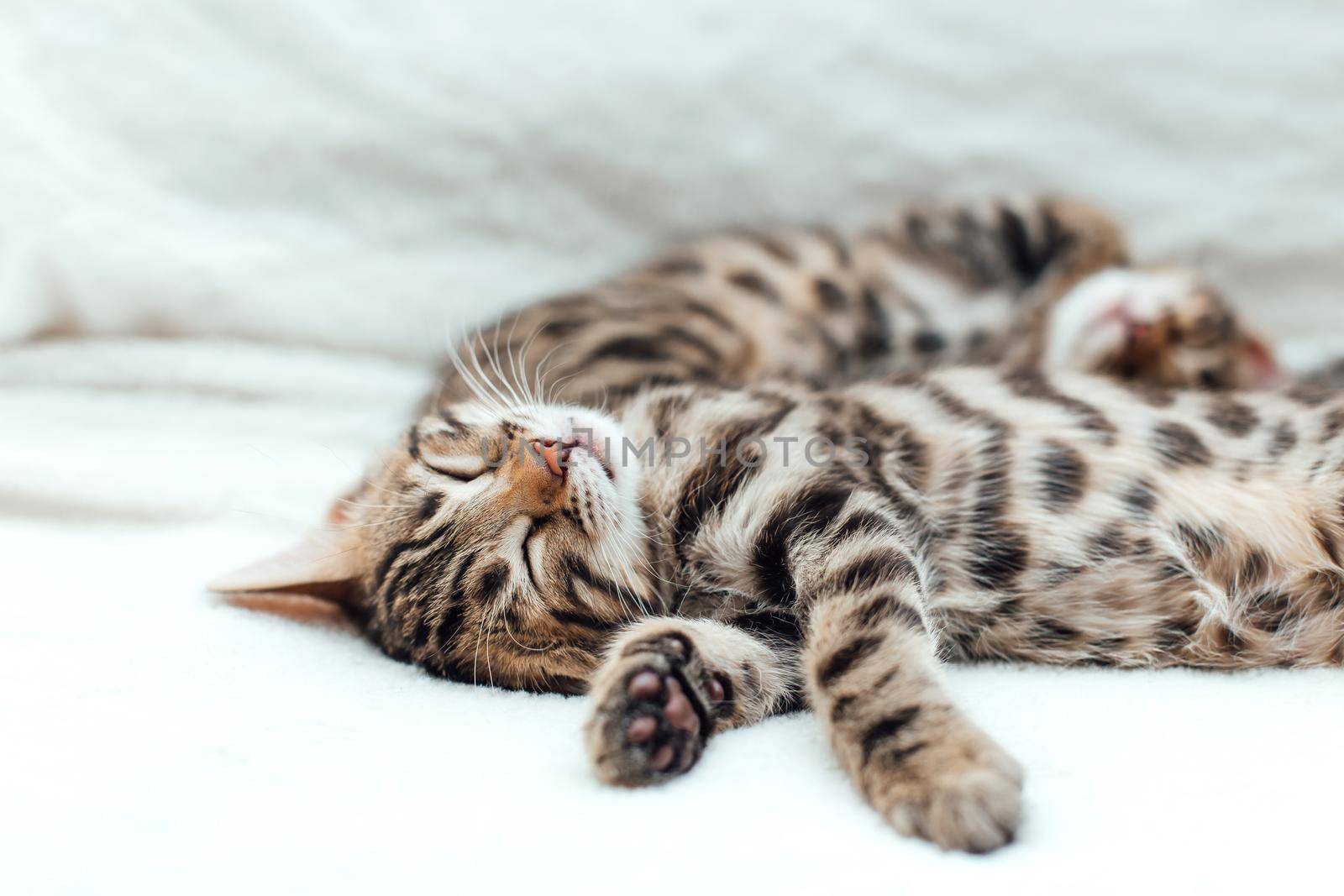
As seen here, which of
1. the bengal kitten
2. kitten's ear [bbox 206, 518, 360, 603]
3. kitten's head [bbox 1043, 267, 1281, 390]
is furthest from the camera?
kitten's head [bbox 1043, 267, 1281, 390]

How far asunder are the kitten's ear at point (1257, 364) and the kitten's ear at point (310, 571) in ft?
5.37

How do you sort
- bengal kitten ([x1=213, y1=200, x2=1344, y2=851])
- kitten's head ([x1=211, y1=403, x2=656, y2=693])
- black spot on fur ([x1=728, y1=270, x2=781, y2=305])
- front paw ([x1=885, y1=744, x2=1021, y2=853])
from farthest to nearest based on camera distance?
1. black spot on fur ([x1=728, y1=270, x2=781, y2=305])
2. kitten's head ([x1=211, y1=403, x2=656, y2=693])
3. bengal kitten ([x1=213, y1=200, x2=1344, y2=851])
4. front paw ([x1=885, y1=744, x2=1021, y2=853])

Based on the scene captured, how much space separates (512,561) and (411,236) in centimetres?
113

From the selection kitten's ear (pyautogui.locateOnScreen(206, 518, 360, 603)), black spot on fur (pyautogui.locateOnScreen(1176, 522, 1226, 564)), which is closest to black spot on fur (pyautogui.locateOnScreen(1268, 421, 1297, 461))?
black spot on fur (pyautogui.locateOnScreen(1176, 522, 1226, 564))

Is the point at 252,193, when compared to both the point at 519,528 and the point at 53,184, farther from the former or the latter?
the point at 519,528

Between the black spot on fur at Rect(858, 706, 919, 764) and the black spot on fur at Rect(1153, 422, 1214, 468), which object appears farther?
the black spot on fur at Rect(1153, 422, 1214, 468)

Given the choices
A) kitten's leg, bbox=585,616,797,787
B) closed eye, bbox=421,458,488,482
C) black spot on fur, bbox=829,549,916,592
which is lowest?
kitten's leg, bbox=585,616,797,787

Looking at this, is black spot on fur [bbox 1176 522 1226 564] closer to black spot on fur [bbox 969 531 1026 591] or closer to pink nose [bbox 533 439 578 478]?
black spot on fur [bbox 969 531 1026 591]

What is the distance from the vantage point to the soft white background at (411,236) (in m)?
1.00

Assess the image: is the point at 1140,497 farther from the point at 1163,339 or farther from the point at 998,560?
the point at 1163,339

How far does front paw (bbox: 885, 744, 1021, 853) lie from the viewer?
2.71ft

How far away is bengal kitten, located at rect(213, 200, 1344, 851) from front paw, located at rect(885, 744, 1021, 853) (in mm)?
69

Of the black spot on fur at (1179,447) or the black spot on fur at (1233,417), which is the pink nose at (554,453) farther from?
the black spot on fur at (1233,417)

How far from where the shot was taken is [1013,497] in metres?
1.28
